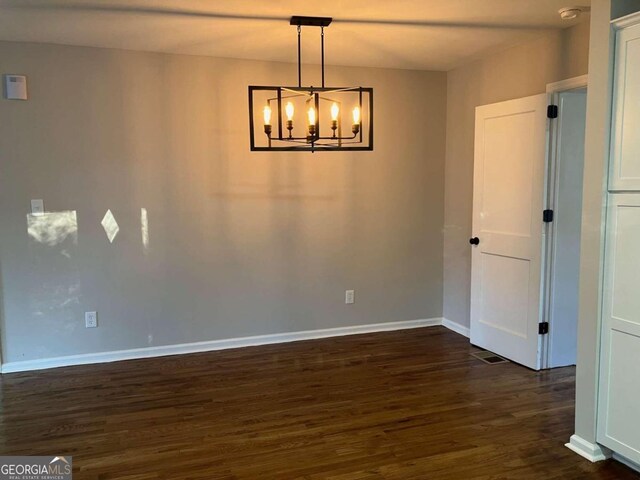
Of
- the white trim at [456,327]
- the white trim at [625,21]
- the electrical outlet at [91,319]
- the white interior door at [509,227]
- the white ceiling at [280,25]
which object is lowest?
the white trim at [456,327]

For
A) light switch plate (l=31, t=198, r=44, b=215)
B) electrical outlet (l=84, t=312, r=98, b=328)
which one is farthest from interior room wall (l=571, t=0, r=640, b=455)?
light switch plate (l=31, t=198, r=44, b=215)

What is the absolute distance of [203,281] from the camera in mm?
4305

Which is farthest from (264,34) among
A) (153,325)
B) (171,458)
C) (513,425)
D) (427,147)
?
(513,425)

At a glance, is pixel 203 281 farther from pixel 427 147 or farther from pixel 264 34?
pixel 427 147

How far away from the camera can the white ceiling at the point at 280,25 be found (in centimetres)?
297

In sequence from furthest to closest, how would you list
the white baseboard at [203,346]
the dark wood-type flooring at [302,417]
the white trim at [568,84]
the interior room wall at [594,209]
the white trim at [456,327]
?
the white trim at [456,327], the white baseboard at [203,346], the white trim at [568,84], the dark wood-type flooring at [302,417], the interior room wall at [594,209]

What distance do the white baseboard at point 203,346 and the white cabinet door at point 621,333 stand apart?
8.18 ft

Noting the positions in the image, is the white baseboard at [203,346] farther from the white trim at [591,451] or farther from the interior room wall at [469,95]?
the white trim at [591,451]

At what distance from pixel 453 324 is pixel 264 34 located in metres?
3.14

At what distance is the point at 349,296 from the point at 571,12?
2855 mm

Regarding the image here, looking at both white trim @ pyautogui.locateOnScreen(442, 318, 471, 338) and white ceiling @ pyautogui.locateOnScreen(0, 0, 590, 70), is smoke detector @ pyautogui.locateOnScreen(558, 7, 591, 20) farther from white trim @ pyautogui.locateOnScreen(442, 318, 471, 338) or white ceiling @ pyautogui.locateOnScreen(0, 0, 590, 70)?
white trim @ pyautogui.locateOnScreen(442, 318, 471, 338)

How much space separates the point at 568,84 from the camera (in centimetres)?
347

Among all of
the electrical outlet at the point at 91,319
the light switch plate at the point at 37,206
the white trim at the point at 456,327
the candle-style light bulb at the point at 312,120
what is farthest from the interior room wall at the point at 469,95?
the light switch plate at the point at 37,206

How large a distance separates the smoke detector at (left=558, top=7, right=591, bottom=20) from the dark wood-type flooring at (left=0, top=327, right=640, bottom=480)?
96.7 inches
